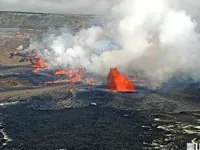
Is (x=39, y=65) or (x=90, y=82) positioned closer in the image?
(x=90, y=82)

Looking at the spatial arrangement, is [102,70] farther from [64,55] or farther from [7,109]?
[7,109]

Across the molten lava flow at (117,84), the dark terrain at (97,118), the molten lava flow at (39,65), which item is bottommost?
the dark terrain at (97,118)

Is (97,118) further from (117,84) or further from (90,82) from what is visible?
(90,82)

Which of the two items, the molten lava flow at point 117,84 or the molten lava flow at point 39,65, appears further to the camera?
the molten lava flow at point 39,65

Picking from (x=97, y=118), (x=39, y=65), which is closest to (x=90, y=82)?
(x=97, y=118)

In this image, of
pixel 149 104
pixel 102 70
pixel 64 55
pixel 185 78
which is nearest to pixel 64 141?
pixel 149 104

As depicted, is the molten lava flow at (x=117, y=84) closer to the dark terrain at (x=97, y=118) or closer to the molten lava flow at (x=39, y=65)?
the dark terrain at (x=97, y=118)

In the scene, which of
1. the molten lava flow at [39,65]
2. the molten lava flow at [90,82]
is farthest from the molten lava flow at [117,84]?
the molten lava flow at [39,65]

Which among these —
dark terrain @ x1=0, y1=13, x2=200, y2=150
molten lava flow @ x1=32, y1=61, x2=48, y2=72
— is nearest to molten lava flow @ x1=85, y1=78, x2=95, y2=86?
dark terrain @ x1=0, y1=13, x2=200, y2=150
